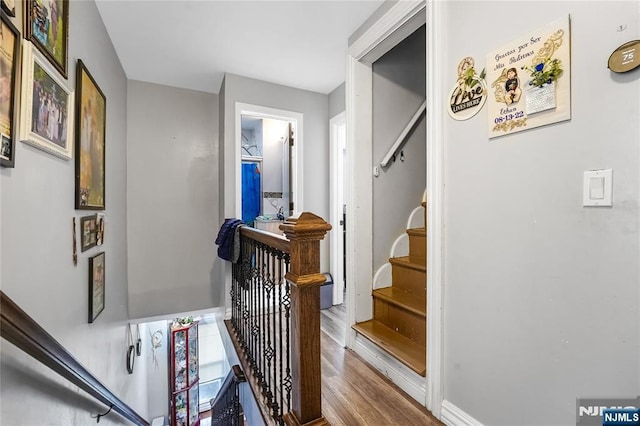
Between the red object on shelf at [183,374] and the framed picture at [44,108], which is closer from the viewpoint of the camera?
the framed picture at [44,108]

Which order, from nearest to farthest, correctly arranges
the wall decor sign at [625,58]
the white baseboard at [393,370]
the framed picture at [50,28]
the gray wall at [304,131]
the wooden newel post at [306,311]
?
the wall decor sign at [625,58] < the framed picture at [50,28] < the wooden newel post at [306,311] < the white baseboard at [393,370] < the gray wall at [304,131]

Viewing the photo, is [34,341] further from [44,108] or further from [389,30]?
[389,30]

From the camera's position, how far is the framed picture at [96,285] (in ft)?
5.96

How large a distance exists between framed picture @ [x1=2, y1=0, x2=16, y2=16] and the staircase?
7.64 ft

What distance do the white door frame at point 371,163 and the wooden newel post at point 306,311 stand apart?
67 cm

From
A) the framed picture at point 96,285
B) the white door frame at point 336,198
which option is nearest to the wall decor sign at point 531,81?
the white door frame at point 336,198

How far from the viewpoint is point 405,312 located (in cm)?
196

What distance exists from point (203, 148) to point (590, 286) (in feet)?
11.8

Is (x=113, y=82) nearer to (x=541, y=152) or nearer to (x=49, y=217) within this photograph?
(x=49, y=217)

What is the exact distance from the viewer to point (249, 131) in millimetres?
5445

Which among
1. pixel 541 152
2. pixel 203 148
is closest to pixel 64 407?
pixel 541 152

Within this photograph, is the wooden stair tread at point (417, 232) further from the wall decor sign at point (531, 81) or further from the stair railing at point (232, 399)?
the stair railing at point (232, 399)

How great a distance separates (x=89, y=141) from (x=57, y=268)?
94cm

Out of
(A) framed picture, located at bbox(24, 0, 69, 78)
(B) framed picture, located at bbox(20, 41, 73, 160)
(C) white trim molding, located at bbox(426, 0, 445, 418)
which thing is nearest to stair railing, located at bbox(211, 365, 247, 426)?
(C) white trim molding, located at bbox(426, 0, 445, 418)
